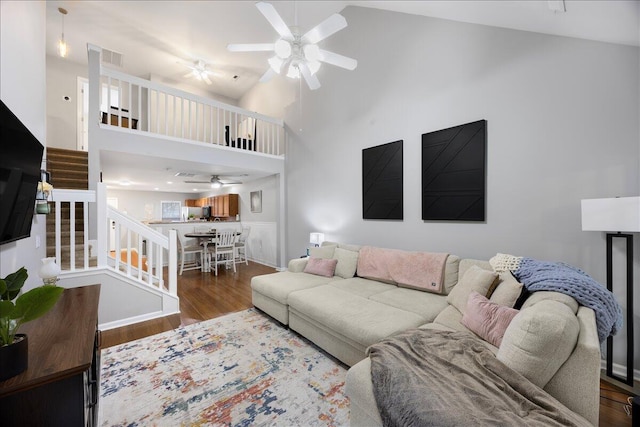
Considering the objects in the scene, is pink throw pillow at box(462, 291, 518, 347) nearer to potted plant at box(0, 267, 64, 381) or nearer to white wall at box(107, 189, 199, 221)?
potted plant at box(0, 267, 64, 381)

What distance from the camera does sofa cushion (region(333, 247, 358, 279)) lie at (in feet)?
11.1

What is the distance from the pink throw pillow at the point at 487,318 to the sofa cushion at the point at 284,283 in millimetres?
1647

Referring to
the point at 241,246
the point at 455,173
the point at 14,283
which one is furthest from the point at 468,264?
the point at 241,246

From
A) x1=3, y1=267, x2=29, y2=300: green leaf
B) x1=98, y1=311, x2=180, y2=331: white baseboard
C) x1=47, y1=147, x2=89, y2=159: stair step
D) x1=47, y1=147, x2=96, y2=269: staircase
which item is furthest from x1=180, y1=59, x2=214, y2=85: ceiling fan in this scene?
x1=3, y1=267, x2=29, y2=300: green leaf

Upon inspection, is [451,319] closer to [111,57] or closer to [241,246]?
[241,246]

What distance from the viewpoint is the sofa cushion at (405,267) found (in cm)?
267

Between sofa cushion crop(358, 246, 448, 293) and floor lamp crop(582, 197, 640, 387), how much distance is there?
1153mm

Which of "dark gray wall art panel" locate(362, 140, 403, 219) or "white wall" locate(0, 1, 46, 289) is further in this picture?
"dark gray wall art panel" locate(362, 140, 403, 219)

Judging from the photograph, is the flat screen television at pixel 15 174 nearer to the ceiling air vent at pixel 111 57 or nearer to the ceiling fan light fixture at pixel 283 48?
the ceiling fan light fixture at pixel 283 48

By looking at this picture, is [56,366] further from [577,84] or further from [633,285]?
[577,84]

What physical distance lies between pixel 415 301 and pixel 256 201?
5.08 m

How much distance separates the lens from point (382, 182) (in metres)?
3.65

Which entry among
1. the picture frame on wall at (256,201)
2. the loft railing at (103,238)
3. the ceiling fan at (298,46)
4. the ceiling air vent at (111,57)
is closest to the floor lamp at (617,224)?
the ceiling fan at (298,46)

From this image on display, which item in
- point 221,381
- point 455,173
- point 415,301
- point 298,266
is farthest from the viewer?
point 298,266
